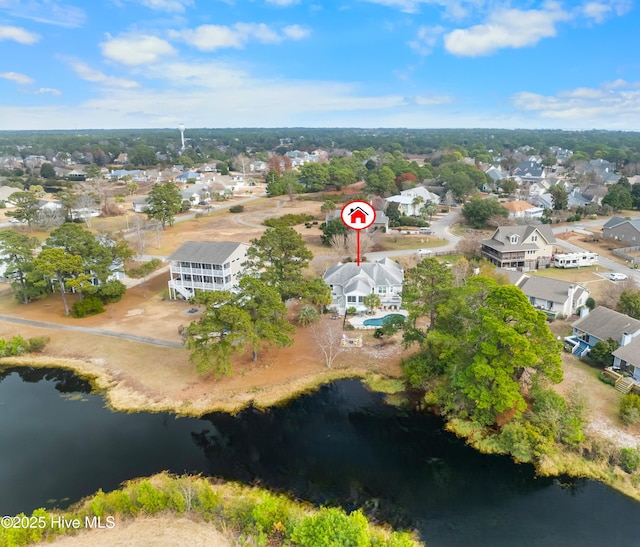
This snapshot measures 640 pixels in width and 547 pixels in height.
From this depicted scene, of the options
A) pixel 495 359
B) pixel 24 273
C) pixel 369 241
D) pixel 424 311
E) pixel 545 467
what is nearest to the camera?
pixel 545 467

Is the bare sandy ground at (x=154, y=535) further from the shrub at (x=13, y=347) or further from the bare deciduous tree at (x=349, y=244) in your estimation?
the bare deciduous tree at (x=349, y=244)

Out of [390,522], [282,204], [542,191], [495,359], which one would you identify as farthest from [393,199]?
[390,522]

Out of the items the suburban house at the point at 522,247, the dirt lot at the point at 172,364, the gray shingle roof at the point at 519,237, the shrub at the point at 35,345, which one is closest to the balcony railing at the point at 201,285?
the dirt lot at the point at 172,364

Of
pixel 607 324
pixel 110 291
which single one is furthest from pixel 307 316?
pixel 607 324

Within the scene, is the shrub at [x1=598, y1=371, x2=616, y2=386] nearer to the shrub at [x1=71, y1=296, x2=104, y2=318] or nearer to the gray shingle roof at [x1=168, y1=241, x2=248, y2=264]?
the gray shingle roof at [x1=168, y1=241, x2=248, y2=264]

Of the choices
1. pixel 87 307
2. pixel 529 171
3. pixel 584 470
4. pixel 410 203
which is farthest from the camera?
pixel 529 171

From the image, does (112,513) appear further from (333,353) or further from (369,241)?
(369,241)

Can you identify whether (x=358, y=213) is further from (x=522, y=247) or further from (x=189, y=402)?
(x=522, y=247)
